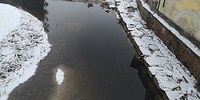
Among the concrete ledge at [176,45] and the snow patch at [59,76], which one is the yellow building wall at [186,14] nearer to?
the concrete ledge at [176,45]

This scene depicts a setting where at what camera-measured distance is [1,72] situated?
33.1 feet

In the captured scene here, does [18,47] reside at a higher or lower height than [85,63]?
higher

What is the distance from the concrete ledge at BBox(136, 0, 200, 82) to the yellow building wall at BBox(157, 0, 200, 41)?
1.40 feet

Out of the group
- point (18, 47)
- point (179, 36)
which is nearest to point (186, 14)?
point (179, 36)

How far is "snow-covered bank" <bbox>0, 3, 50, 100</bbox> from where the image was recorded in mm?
10062

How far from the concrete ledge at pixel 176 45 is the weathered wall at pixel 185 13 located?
43 centimetres

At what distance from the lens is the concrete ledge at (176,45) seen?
9.59 m

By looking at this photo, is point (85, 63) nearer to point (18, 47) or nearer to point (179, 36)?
point (18, 47)

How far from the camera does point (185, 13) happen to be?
11211 millimetres

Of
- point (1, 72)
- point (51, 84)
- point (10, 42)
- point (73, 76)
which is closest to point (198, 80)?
point (73, 76)

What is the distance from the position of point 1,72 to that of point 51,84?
2204mm

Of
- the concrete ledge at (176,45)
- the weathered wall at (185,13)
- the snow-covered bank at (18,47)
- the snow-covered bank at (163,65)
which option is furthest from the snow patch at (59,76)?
the weathered wall at (185,13)

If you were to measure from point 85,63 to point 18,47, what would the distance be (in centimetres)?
354

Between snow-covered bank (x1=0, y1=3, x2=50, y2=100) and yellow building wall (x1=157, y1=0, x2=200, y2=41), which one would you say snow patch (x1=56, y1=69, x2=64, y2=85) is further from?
yellow building wall (x1=157, y1=0, x2=200, y2=41)
